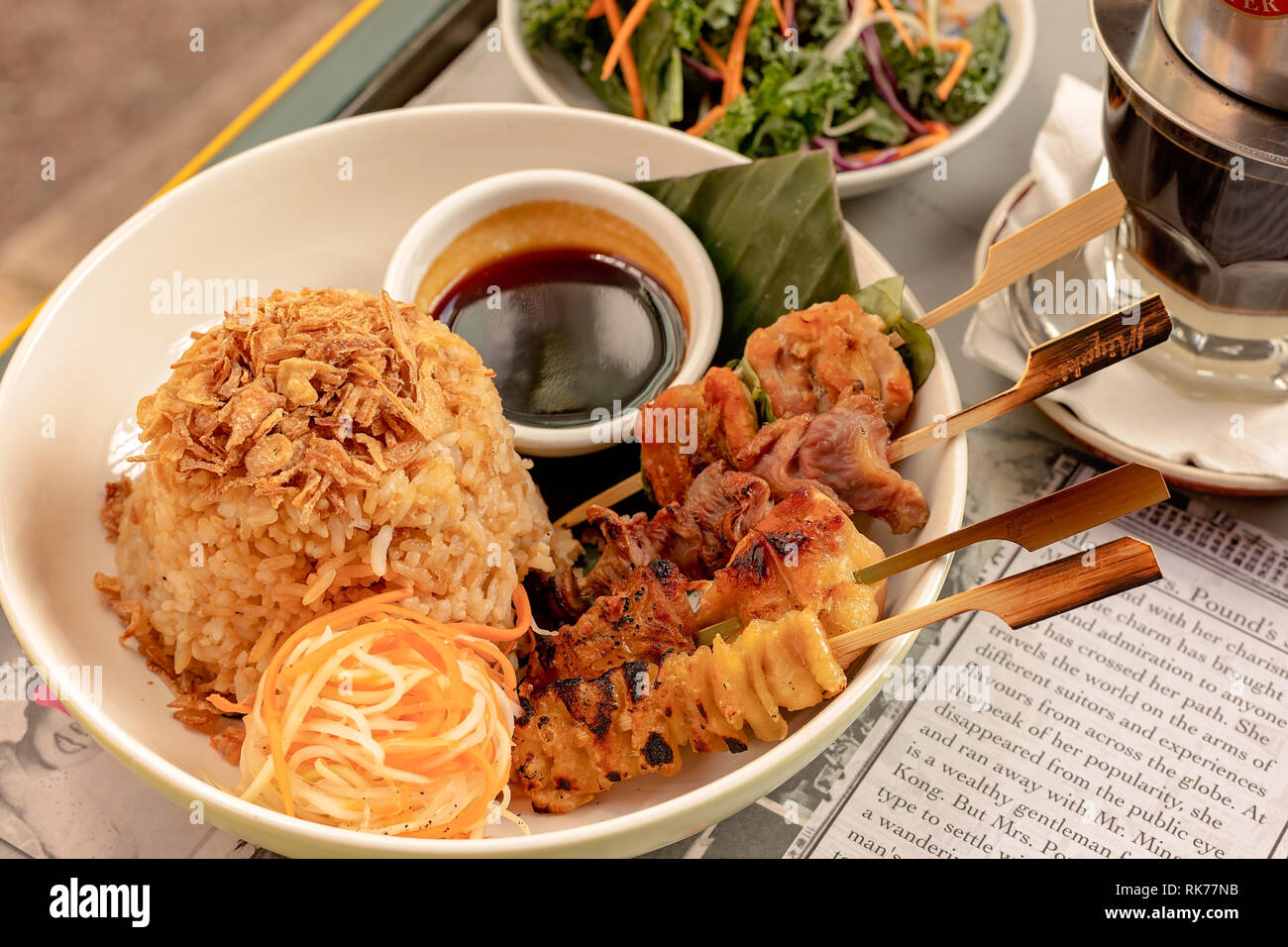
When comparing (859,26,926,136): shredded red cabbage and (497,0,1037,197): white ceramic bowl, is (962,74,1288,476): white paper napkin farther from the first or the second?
(859,26,926,136): shredded red cabbage

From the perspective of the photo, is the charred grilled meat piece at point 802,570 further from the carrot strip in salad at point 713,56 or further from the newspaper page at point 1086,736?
the carrot strip in salad at point 713,56

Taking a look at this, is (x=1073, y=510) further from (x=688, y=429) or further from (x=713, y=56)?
(x=713, y=56)

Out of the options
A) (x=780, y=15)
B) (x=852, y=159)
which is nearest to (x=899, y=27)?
(x=780, y=15)

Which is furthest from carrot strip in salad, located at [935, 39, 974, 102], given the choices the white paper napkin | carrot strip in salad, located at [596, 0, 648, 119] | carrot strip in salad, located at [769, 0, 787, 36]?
carrot strip in salad, located at [596, 0, 648, 119]

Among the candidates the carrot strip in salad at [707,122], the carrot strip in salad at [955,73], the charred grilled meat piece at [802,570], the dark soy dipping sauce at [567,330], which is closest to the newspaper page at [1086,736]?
the charred grilled meat piece at [802,570]

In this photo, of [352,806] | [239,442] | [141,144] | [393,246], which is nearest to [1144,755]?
[352,806]

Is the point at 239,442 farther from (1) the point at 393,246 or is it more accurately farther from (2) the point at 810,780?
(2) the point at 810,780
